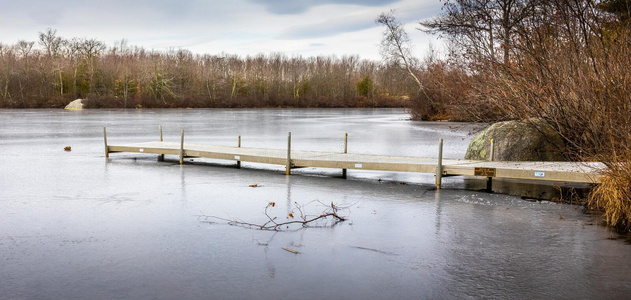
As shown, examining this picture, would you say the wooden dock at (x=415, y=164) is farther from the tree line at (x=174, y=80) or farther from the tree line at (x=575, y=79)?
the tree line at (x=174, y=80)

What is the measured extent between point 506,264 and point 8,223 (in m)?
7.12

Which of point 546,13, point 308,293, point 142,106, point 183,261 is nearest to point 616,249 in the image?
point 308,293

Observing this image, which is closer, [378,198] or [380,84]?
[378,198]

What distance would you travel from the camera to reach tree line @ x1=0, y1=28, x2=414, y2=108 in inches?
3406

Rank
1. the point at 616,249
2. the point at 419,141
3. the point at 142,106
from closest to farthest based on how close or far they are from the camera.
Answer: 1. the point at 616,249
2. the point at 419,141
3. the point at 142,106

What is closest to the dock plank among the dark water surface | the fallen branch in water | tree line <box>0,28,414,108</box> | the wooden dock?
the wooden dock

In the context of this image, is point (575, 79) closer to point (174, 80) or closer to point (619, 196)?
point (619, 196)

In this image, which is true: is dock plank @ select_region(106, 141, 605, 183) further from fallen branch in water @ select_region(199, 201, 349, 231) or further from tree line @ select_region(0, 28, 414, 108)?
tree line @ select_region(0, 28, 414, 108)

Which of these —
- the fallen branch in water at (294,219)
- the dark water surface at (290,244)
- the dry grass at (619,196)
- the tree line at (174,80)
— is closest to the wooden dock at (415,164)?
the dark water surface at (290,244)

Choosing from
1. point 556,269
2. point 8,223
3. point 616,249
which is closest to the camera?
point 556,269

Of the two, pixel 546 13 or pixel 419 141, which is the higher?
pixel 546 13

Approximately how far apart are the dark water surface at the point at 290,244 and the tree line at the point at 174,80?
6842 centimetres

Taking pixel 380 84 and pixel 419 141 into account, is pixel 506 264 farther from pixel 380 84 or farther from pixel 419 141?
pixel 380 84

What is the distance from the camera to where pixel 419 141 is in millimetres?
23250
